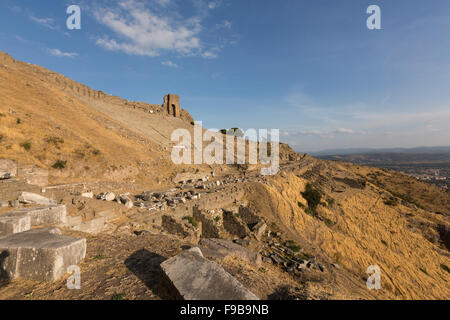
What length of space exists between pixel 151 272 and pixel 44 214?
4.57m

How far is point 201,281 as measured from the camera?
322cm

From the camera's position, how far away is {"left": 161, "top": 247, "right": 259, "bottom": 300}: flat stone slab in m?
2.93

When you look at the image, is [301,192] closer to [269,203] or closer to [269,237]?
[269,203]

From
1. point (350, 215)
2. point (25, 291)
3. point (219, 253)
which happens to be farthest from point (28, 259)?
point (350, 215)

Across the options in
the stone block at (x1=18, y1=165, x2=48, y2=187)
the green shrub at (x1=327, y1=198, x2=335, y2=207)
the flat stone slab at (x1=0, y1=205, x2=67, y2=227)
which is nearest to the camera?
the flat stone slab at (x1=0, y1=205, x2=67, y2=227)

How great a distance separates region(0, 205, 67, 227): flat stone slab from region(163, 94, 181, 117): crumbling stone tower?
51.1 m

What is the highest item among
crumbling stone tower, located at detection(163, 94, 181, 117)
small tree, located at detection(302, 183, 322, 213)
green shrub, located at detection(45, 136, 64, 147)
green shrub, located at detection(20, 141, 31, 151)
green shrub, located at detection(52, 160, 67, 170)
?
crumbling stone tower, located at detection(163, 94, 181, 117)

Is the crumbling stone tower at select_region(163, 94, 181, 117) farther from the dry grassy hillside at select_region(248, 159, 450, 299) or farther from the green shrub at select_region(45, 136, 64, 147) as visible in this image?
the dry grassy hillside at select_region(248, 159, 450, 299)

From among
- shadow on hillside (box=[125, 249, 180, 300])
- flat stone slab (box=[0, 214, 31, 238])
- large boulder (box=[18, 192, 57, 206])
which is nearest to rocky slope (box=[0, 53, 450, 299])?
shadow on hillside (box=[125, 249, 180, 300])

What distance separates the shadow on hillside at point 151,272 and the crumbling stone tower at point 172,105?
5329cm

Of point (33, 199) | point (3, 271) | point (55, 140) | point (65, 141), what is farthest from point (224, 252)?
point (65, 141)

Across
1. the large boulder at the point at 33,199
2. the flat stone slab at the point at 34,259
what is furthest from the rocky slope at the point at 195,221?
the large boulder at the point at 33,199

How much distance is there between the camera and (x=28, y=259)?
373cm

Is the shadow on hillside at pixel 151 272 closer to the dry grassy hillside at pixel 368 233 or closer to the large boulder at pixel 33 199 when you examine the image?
the large boulder at pixel 33 199
